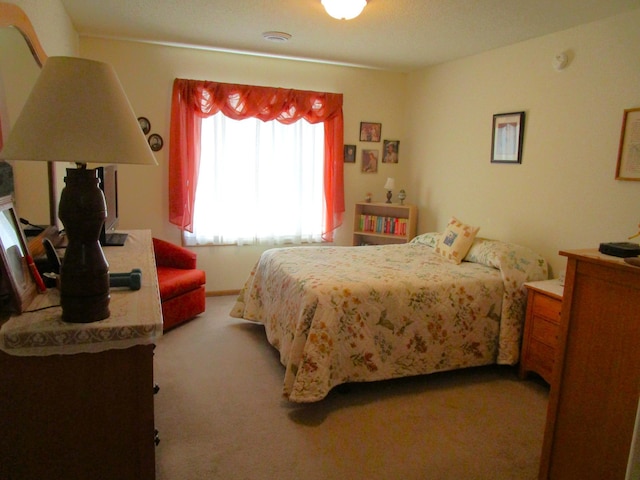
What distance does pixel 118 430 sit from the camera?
1.27 m

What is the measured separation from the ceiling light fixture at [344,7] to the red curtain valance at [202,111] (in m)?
1.81

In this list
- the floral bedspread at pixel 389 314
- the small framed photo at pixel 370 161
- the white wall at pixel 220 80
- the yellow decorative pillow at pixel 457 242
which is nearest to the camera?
the floral bedspread at pixel 389 314

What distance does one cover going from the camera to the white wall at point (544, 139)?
9.61 ft

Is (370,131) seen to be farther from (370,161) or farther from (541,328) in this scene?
(541,328)

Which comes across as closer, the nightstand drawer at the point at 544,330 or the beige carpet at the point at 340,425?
the beige carpet at the point at 340,425

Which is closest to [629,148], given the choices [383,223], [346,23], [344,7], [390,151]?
[344,7]

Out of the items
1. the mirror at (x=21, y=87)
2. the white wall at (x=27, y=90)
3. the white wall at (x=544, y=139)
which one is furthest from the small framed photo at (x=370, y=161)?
the mirror at (x=21, y=87)

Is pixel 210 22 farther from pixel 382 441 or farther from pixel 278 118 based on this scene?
pixel 382 441

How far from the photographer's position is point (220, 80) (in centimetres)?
445

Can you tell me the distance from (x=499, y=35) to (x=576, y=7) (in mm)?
741

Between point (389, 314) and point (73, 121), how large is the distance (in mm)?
2092

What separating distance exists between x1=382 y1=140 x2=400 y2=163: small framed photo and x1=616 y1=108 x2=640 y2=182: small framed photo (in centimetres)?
268

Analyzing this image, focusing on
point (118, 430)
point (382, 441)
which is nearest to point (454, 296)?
point (382, 441)

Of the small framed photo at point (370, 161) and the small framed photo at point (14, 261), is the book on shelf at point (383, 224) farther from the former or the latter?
the small framed photo at point (14, 261)
